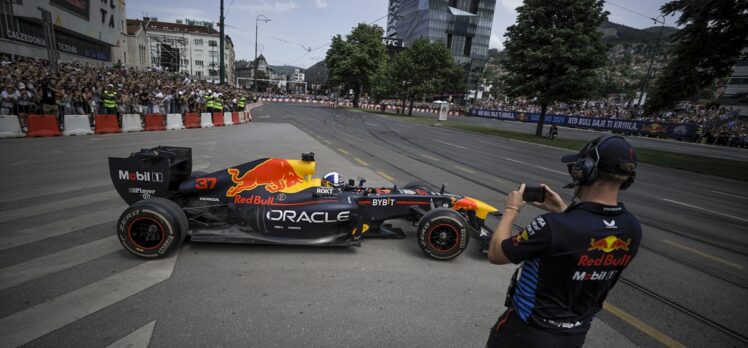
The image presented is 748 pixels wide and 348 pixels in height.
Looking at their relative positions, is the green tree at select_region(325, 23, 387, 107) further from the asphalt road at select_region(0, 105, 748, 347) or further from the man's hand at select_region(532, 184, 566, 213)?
the man's hand at select_region(532, 184, 566, 213)

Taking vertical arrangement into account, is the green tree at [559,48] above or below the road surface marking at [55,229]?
above

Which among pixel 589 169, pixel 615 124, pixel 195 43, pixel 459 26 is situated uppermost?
pixel 459 26

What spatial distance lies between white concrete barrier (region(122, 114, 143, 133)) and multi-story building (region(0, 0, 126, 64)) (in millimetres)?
8185

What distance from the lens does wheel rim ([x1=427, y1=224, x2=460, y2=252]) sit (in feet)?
15.3

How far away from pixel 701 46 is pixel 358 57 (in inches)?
1869

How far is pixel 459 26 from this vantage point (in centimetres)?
10694

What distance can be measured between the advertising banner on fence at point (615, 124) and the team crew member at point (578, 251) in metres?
41.5

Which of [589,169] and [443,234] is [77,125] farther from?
[589,169]

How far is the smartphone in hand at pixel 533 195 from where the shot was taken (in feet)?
6.69

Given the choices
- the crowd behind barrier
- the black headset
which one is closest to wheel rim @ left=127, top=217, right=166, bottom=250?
the black headset

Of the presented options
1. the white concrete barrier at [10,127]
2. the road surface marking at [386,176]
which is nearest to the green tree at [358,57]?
the white concrete barrier at [10,127]

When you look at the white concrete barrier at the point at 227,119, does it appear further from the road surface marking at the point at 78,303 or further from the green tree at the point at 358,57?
the green tree at the point at 358,57

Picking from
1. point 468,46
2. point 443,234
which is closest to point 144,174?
point 443,234

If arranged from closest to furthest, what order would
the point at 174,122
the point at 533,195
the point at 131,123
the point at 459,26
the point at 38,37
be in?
the point at 533,195
the point at 131,123
the point at 174,122
the point at 38,37
the point at 459,26
